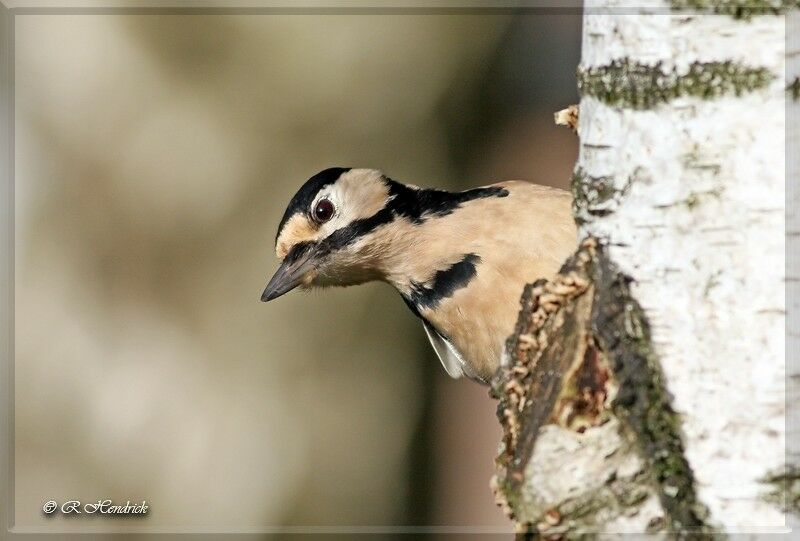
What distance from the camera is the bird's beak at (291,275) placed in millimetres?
3629

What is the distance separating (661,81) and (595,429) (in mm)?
726

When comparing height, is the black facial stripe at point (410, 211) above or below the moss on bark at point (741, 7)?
below

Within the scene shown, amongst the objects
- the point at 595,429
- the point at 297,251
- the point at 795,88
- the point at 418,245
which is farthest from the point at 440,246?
the point at 795,88

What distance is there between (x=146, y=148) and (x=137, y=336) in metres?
1.24

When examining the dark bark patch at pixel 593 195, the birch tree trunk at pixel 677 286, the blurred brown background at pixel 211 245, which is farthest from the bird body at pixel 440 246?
the blurred brown background at pixel 211 245

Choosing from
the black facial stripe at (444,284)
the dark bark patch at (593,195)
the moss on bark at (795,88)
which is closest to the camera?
the moss on bark at (795,88)

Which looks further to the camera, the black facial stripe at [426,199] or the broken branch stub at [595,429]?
the black facial stripe at [426,199]

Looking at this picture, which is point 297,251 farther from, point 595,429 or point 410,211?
point 595,429

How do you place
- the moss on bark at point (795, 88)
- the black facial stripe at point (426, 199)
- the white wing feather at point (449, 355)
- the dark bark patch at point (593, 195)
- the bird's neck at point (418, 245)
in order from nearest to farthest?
the moss on bark at point (795, 88)
the dark bark patch at point (593, 195)
the bird's neck at point (418, 245)
the black facial stripe at point (426, 199)
the white wing feather at point (449, 355)

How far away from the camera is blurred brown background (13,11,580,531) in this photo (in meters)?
6.10

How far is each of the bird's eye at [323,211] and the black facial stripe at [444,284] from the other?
1.38 ft

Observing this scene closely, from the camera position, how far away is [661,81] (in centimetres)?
191

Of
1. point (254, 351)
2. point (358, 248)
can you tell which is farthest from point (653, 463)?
point (254, 351)

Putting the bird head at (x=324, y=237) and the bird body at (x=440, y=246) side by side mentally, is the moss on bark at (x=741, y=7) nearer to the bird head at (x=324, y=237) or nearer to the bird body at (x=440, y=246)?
the bird body at (x=440, y=246)
